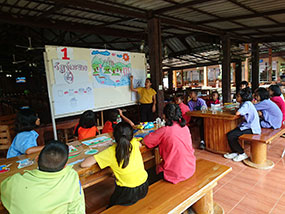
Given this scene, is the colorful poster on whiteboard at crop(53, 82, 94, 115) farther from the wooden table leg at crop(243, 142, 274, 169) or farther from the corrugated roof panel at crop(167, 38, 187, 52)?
the corrugated roof panel at crop(167, 38, 187, 52)

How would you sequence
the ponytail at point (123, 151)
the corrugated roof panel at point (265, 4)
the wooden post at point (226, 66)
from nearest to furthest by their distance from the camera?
the ponytail at point (123, 151), the corrugated roof panel at point (265, 4), the wooden post at point (226, 66)

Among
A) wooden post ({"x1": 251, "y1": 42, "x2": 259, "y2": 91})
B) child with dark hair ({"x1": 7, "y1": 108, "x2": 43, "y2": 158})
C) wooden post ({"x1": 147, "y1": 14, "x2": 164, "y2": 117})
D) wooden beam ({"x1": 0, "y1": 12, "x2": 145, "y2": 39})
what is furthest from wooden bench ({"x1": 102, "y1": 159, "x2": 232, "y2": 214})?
wooden post ({"x1": 251, "y1": 42, "x2": 259, "y2": 91})

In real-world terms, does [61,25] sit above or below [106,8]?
above

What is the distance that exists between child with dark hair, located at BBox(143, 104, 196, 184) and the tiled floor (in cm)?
86

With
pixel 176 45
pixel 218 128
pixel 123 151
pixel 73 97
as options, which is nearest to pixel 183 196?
pixel 123 151

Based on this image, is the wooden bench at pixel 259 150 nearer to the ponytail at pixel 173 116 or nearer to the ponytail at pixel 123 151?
the ponytail at pixel 173 116

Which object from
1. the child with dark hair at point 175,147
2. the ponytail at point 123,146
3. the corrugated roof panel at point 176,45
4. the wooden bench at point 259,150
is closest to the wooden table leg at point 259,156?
the wooden bench at point 259,150

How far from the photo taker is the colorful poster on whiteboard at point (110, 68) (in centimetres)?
471

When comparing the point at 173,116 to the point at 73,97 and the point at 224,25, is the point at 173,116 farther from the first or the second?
the point at 224,25

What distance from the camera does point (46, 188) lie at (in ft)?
A: 4.30

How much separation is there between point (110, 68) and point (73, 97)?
1.22 meters

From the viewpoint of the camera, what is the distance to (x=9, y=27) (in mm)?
8492

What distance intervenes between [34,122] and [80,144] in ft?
2.05

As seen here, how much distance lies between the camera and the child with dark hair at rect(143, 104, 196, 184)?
7.20ft
